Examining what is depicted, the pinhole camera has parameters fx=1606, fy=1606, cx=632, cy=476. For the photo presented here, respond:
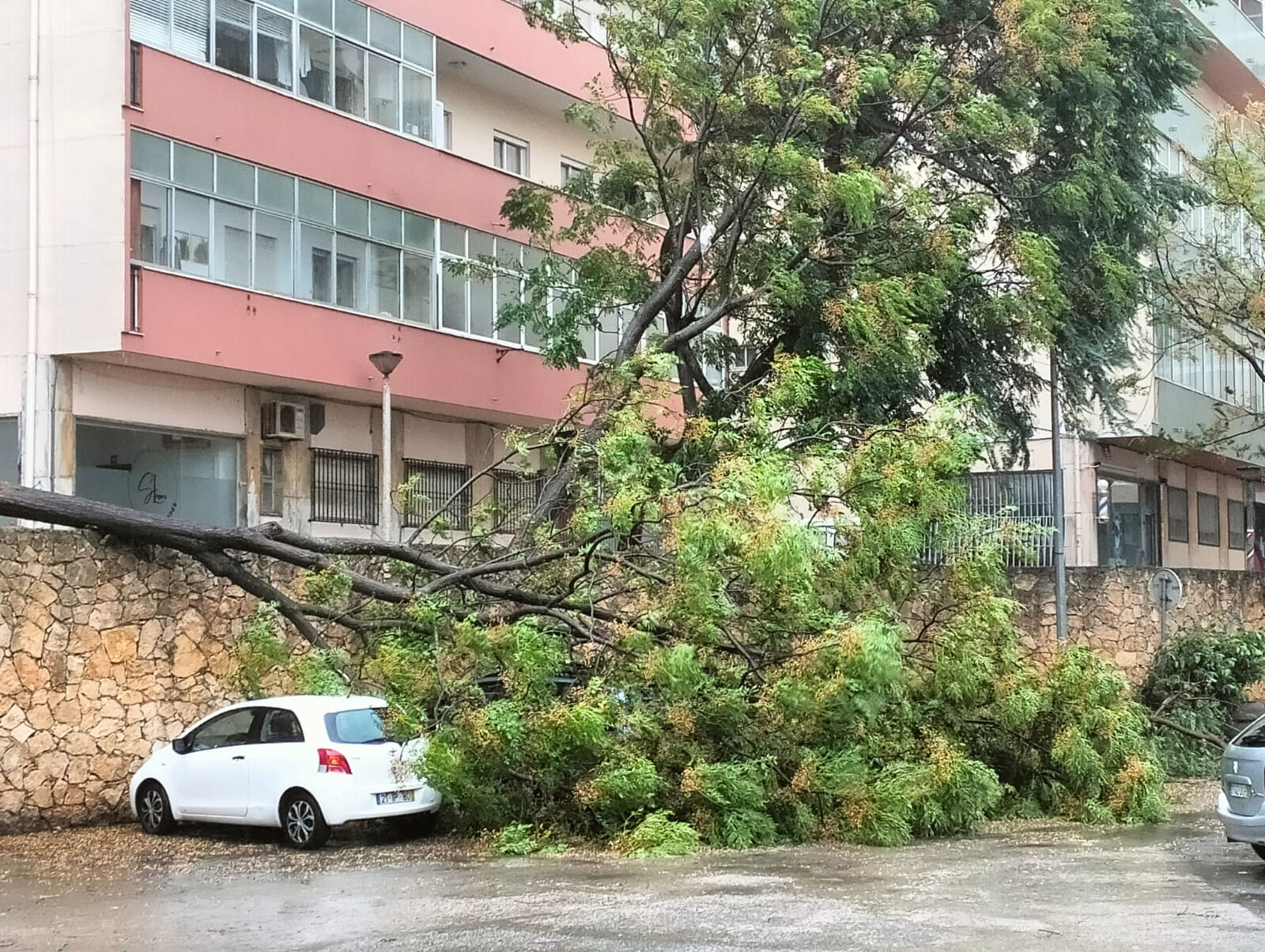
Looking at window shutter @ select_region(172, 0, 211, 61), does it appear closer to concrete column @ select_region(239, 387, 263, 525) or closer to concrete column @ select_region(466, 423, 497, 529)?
concrete column @ select_region(239, 387, 263, 525)

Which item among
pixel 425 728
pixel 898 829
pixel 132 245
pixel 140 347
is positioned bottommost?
pixel 898 829

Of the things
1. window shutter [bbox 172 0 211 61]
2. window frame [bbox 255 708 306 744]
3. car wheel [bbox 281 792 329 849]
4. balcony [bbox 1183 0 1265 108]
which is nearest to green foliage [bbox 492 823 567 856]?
car wheel [bbox 281 792 329 849]

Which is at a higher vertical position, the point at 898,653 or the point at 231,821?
the point at 898,653

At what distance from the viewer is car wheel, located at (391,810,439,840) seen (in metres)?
15.3

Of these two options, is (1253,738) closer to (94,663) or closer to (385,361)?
(94,663)

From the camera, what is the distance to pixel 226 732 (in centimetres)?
1526

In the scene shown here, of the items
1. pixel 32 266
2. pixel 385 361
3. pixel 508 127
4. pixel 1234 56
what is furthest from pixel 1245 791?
pixel 1234 56

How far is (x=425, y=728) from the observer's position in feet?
47.0

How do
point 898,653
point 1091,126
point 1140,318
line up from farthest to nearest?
1. point 1140,318
2. point 1091,126
3. point 898,653

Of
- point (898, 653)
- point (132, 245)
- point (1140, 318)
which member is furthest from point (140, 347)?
point (1140, 318)

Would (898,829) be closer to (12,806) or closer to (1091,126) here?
(12,806)

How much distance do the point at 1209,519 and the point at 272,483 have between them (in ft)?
94.9

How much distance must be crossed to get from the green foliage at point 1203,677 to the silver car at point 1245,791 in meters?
9.56

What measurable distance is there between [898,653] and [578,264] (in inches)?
394
